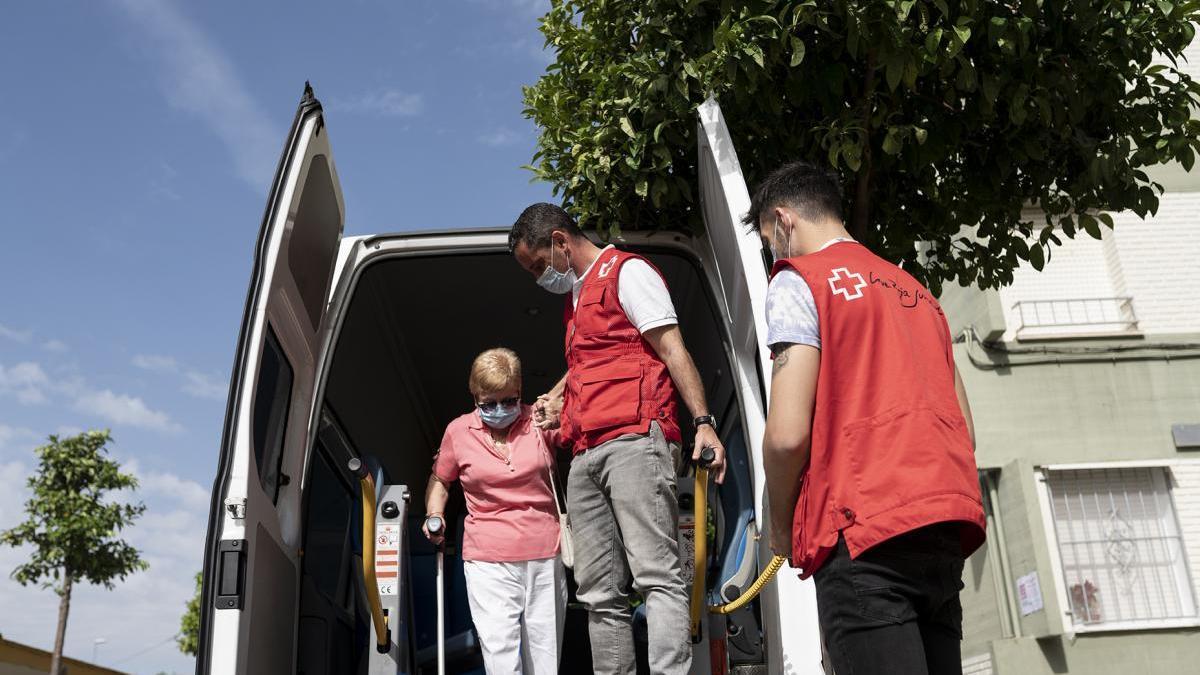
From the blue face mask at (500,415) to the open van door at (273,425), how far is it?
661mm

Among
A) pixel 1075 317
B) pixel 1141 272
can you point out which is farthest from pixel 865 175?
pixel 1141 272

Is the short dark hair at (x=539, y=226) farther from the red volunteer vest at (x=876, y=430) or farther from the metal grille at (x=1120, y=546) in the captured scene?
the metal grille at (x=1120, y=546)

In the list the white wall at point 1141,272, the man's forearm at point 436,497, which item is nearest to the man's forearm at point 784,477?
the man's forearm at point 436,497

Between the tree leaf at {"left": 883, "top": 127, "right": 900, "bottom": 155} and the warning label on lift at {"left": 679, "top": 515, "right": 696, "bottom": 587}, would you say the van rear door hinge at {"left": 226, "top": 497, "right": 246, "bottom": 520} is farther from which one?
the tree leaf at {"left": 883, "top": 127, "right": 900, "bottom": 155}

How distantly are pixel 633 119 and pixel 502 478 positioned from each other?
71.4 inches

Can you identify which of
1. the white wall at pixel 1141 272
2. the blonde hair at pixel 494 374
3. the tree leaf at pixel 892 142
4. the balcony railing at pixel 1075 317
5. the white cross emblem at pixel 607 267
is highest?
the white wall at pixel 1141 272

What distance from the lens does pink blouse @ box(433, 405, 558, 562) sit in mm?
3877

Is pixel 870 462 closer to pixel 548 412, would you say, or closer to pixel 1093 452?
pixel 548 412

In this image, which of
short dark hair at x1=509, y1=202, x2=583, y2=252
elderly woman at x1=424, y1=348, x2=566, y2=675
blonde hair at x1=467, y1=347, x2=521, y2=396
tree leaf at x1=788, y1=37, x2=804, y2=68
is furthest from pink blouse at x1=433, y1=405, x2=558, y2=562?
tree leaf at x1=788, y1=37, x2=804, y2=68

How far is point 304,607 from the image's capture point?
12.7ft

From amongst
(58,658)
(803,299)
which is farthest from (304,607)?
(58,658)

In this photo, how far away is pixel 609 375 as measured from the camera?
3584 mm

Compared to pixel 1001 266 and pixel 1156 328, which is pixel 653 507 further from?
pixel 1156 328

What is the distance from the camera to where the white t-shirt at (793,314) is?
2.27m
